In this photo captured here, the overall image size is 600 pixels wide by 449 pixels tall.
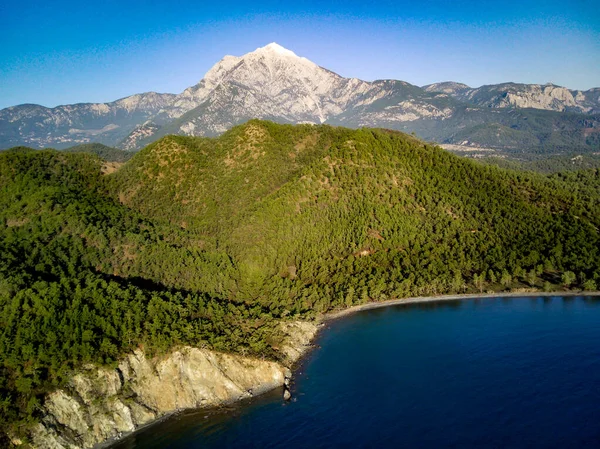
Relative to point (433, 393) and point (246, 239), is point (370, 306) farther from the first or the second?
point (246, 239)

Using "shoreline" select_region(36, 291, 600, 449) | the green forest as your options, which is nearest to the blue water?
"shoreline" select_region(36, 291, 600, 449)

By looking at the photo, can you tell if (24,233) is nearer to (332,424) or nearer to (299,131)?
(332,424)

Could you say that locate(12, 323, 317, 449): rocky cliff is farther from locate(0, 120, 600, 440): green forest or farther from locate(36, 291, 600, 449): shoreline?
locate(0, 120, 600, 440): green forest

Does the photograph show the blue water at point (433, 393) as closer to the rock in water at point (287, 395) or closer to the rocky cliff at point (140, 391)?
the rock in water at point (287, 395)

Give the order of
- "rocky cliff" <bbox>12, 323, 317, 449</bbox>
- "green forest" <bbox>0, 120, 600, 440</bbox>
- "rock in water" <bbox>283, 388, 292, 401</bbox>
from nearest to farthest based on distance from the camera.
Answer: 1. "rocky cliff" <bbox>12, 323, 317, 449</bbox>
2. "rock in water" <bbox>283, 388, 292, 401</bbox>
3. "green forest" <bbox>0, 120, 600, 440</bbox>

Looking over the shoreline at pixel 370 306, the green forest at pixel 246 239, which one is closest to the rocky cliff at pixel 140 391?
the shoreline at pixel 370 306
